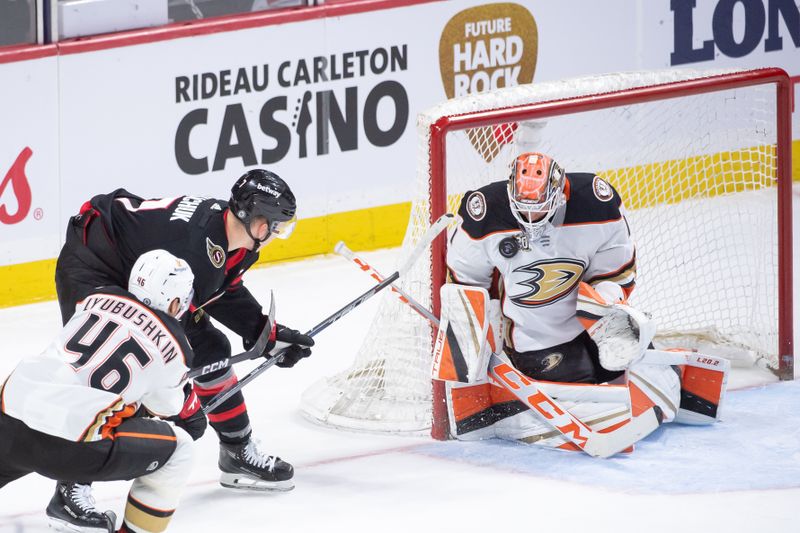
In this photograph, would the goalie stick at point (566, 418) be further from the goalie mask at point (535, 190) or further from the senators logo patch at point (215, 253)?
the senators logo patch at point (215, 253)

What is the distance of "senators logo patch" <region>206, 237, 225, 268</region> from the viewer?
4.25m

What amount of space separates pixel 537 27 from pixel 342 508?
11.2ft

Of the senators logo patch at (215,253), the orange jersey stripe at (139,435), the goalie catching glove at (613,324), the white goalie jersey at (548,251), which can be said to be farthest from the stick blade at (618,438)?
the orange jersey stripe at (139,435)

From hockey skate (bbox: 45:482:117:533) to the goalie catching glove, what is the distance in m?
1.48

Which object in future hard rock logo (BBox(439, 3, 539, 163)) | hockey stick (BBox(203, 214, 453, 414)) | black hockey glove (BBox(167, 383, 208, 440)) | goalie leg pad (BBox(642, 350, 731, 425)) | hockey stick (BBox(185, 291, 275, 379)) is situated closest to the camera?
black hockey glove (BBox(167, 383, 208, 440))

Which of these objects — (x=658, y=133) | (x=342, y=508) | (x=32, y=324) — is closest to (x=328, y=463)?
(x=342, y=508)

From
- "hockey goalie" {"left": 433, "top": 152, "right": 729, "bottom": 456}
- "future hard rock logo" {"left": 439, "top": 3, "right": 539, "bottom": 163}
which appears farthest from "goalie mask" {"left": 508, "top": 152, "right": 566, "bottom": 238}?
"future hard rock logo" {"left": 439, "top": 3, "right": 539, "bottom": 163}

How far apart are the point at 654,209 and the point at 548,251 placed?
148cm

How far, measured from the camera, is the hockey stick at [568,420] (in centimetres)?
485

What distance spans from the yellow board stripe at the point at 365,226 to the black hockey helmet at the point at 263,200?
133 centimetres

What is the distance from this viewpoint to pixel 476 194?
489cm

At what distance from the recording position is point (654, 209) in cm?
623

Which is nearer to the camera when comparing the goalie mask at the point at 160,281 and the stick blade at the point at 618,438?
the goalie mask at the point at 160,281

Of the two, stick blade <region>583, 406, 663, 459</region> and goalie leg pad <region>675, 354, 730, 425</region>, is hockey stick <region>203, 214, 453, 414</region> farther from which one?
goalie leg pad <region>675, 354, 730, 425</region>
